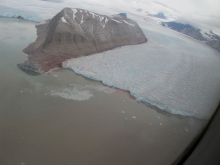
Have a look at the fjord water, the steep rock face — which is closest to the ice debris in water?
the fjord water

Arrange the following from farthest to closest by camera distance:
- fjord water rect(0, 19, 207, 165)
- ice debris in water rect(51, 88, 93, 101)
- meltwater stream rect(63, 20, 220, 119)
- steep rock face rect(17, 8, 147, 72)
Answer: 1. steep rock face rect(17, 8, 147, 72)
2. meltwater stream rect(63, 20, 220, 119)
3. ice debris in water rect(51, 88, 93, 101)
4. fjord water rect(0, 19, 207, 165)

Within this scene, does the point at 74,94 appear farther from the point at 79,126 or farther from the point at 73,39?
the point at 73,39

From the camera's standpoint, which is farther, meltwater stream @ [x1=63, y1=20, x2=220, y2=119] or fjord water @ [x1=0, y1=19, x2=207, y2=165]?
meltwater stream @ [x1=63, y1=20, x2=220, y2=119]

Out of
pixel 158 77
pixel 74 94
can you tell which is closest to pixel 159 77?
pixel 158 77

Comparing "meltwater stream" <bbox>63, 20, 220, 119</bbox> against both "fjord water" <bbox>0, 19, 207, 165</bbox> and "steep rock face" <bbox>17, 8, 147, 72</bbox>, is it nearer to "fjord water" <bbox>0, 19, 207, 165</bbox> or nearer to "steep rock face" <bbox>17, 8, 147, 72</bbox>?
"fjord water" <bbox>0, 19, 207, 165</bbox>

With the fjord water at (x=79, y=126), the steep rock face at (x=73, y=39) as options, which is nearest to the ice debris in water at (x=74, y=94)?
the fjord water at (x=79, y=126)

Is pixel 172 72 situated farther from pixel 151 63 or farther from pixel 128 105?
pixel 128 105

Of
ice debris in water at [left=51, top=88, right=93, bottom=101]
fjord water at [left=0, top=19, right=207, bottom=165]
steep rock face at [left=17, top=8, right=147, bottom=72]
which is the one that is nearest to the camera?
fjord water at [left=0, top=19, right=207, bottom=165]

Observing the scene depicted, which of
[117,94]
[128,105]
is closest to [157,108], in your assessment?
[128,105]
